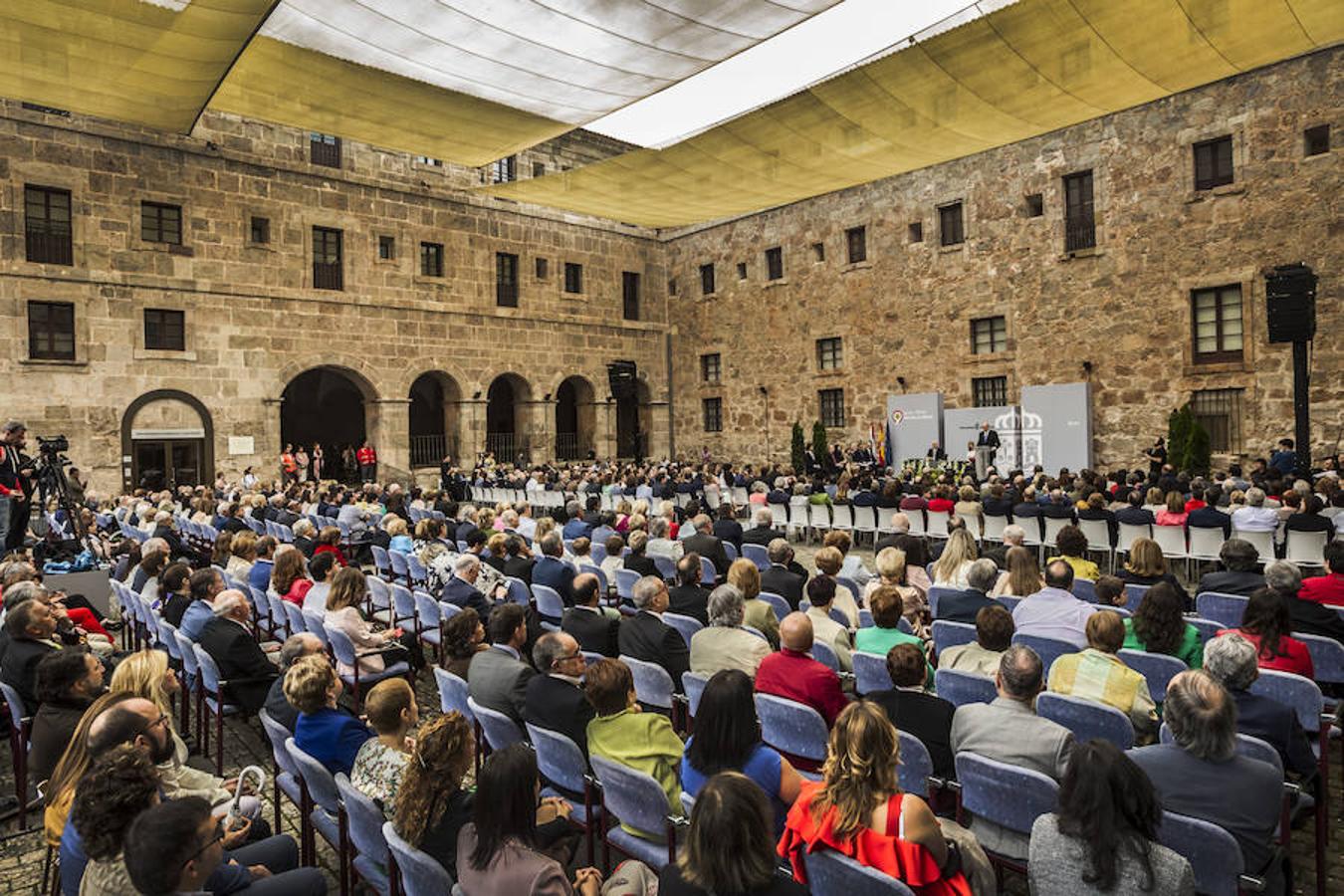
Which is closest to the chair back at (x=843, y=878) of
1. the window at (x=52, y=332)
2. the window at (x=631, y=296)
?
the window at (x=52, y=332)

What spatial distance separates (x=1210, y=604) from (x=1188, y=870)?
363 centimetres

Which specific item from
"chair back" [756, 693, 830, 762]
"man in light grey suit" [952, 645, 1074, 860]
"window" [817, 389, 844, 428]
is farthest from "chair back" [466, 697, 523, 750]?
"window" [817, 389, 844, 428]

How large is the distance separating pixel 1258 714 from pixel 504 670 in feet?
10.6

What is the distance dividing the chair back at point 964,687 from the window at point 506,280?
20.9m

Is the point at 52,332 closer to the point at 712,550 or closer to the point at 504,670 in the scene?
the point at 712,550

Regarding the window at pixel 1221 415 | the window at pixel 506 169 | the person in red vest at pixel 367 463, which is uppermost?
the window at pixel 506 169

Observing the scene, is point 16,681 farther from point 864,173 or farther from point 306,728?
point 864,173

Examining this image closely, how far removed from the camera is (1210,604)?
16.7ft

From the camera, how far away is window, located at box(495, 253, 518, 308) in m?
23.2

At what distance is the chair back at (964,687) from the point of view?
360 cm

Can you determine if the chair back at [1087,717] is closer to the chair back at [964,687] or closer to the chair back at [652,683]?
the chair back at [964,687]

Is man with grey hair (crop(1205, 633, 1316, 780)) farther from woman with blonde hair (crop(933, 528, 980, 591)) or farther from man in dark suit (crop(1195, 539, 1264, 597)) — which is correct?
woman with blonde hair (crop(933, 528, 980, 591))

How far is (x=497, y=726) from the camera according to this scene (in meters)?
3.76

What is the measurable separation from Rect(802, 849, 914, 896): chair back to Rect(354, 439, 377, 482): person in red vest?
19228 millimetres
